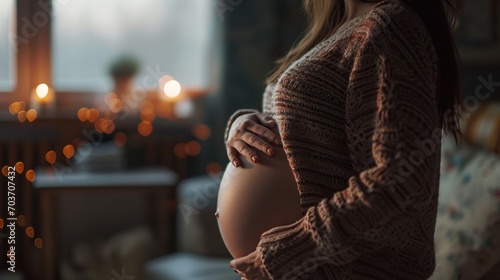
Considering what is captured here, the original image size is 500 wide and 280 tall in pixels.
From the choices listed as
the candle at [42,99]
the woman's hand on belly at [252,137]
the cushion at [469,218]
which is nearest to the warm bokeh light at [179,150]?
the candle at [42,99]

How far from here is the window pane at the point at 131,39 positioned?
3180 mm

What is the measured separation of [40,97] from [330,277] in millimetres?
2337

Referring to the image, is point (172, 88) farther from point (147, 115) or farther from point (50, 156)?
point (50, 156)

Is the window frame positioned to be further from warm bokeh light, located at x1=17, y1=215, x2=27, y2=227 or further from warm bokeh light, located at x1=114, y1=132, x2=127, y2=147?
warm bokeh light, located at x1=17, y1=215, x2=27, y2=227

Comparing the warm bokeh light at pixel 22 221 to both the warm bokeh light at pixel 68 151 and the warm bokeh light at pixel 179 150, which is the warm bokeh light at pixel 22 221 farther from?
the warm bokeh light at pixel 179 150

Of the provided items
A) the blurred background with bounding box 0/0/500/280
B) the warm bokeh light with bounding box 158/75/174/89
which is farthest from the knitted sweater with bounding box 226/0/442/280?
the warm bokeh light with bounding box 158/75/174/89

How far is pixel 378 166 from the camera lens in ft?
2.98

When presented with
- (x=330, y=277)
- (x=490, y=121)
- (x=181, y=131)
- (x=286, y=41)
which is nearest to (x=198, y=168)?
(x=181, y=131)

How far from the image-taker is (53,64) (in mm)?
3186

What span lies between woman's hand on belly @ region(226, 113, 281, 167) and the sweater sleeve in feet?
0.55

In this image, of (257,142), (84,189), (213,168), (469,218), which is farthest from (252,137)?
(213,168)

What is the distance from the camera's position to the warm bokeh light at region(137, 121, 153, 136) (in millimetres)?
3215

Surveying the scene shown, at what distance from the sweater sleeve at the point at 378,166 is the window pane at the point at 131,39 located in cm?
233

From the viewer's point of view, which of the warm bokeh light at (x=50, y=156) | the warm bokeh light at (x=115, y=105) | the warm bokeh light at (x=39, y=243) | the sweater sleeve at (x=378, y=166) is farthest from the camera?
the warm bokeh light at (x=115, y=105)
